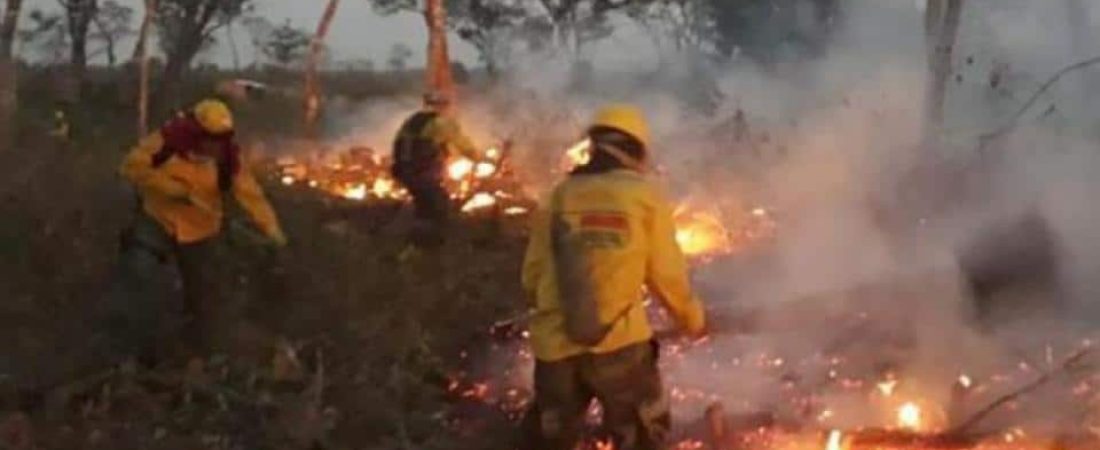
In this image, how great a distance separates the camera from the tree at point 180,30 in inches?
1180

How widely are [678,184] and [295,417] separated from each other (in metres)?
11.0

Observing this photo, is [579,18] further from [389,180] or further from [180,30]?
[389,180]

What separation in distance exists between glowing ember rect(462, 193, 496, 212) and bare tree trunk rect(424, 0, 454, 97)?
557 cm

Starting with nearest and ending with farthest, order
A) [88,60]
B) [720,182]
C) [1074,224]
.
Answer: [1074,224], [720,182], [88,60]

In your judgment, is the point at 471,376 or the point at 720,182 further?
the point at 720,182

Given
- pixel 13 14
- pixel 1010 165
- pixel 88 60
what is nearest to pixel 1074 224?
pixel 1010 165

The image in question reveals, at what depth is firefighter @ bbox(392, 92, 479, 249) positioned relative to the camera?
15.3 m

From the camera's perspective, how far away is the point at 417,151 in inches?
607

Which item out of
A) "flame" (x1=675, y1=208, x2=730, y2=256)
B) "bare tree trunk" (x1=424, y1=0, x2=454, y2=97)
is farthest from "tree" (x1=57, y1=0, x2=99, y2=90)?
"flame" (x1=675, y1=208, x2=730, y2=256)

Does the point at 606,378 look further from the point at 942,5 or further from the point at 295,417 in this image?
the point at 942,5

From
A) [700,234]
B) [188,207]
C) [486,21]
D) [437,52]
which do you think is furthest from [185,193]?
[486,21]


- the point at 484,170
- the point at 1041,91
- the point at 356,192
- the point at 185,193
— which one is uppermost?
the point at 1041,91

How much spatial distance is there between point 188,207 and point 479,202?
672 cm

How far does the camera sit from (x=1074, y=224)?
14.4 m
